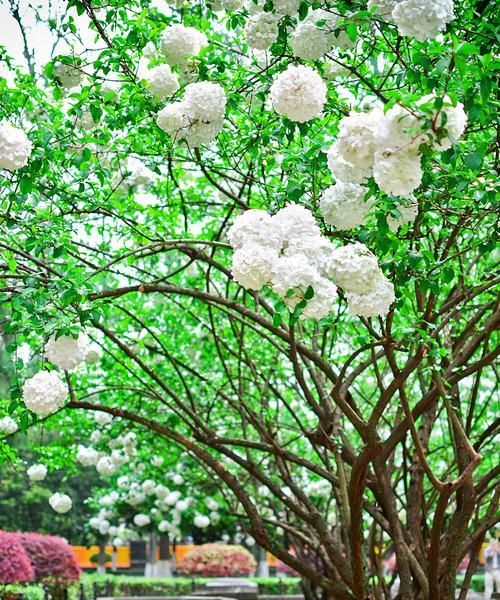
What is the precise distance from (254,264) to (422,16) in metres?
0.95

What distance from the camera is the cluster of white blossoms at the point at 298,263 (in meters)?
2.70

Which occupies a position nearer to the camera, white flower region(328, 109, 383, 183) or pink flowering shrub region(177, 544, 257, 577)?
white flower region(328, 109, 383, 183)

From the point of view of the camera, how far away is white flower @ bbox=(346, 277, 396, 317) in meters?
2.88

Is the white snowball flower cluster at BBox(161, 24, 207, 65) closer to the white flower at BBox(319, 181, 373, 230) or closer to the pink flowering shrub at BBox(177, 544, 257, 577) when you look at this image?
the white flower at BBox(319, 181, 373, 230)

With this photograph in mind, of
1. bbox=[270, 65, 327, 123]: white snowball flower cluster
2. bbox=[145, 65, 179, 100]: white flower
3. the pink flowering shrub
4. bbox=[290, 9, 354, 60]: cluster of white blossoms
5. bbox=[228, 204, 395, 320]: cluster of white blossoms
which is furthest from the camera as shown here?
the pink flowering shrub

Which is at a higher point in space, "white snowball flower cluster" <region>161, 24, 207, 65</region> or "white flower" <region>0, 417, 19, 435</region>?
"white snowball flower cluster" <region>161, 24, 207, 65</region>

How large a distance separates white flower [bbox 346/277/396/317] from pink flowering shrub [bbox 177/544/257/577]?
60.4ft

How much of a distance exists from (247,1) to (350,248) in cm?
155

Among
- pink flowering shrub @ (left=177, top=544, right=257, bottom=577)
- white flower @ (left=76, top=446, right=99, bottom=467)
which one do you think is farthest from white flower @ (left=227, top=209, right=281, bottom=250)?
pink flowering shrub @ (left=177, top=544, right=257, bottom=577)

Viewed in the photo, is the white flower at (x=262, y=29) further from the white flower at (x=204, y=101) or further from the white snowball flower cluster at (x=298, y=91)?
the white snowball flower cluster at (x=298, y=91)

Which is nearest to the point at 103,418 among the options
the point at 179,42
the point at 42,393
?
the point at 42,393

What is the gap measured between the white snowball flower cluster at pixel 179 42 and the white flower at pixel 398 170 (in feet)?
5.01

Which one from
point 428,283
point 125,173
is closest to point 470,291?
point 428,283

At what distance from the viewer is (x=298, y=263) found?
2686 mm
